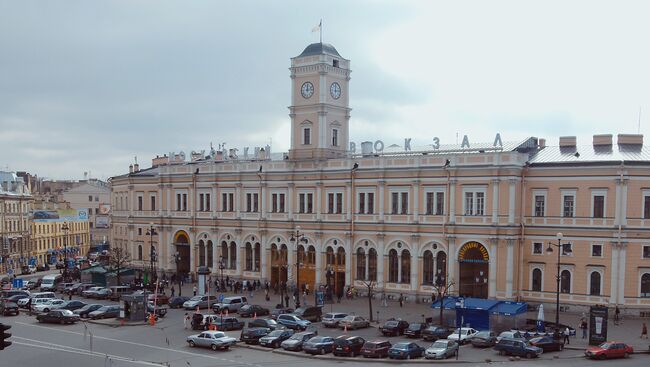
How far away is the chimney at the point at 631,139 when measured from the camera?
58.0 metres

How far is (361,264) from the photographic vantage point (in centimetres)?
6481

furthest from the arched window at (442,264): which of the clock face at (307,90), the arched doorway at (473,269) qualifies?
the clock face at (307,90)

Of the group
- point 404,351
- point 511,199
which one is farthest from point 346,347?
point 511,199

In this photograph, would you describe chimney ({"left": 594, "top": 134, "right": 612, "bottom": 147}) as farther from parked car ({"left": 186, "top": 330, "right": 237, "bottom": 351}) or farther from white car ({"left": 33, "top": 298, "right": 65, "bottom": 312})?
white car ({"left": 33, "top": 298, "right": 65, "bottom": 312})

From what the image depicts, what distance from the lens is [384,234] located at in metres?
62.7

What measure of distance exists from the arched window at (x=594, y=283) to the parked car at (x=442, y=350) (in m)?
20.2

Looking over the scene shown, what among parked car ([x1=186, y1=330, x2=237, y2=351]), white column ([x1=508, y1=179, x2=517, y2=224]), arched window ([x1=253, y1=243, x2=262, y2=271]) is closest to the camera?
parked car ([x1=186, y1=330, x2=237, y2=351])

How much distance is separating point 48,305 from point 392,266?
30197 millimetres

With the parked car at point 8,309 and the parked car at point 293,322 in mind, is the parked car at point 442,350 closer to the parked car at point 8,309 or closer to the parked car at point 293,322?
the parked car at point 293,322

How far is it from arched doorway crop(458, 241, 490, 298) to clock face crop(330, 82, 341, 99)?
2233cm

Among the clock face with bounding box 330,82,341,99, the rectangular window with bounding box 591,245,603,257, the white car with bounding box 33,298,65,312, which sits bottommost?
the white car with bounding box 33,298,65,312

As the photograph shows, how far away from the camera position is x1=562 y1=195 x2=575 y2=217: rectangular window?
55.3 meters

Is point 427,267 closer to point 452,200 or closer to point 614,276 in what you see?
point 452,200

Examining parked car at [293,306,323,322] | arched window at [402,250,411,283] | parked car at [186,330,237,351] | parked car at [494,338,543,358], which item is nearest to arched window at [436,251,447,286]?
arched window at [402,250,411,283]
